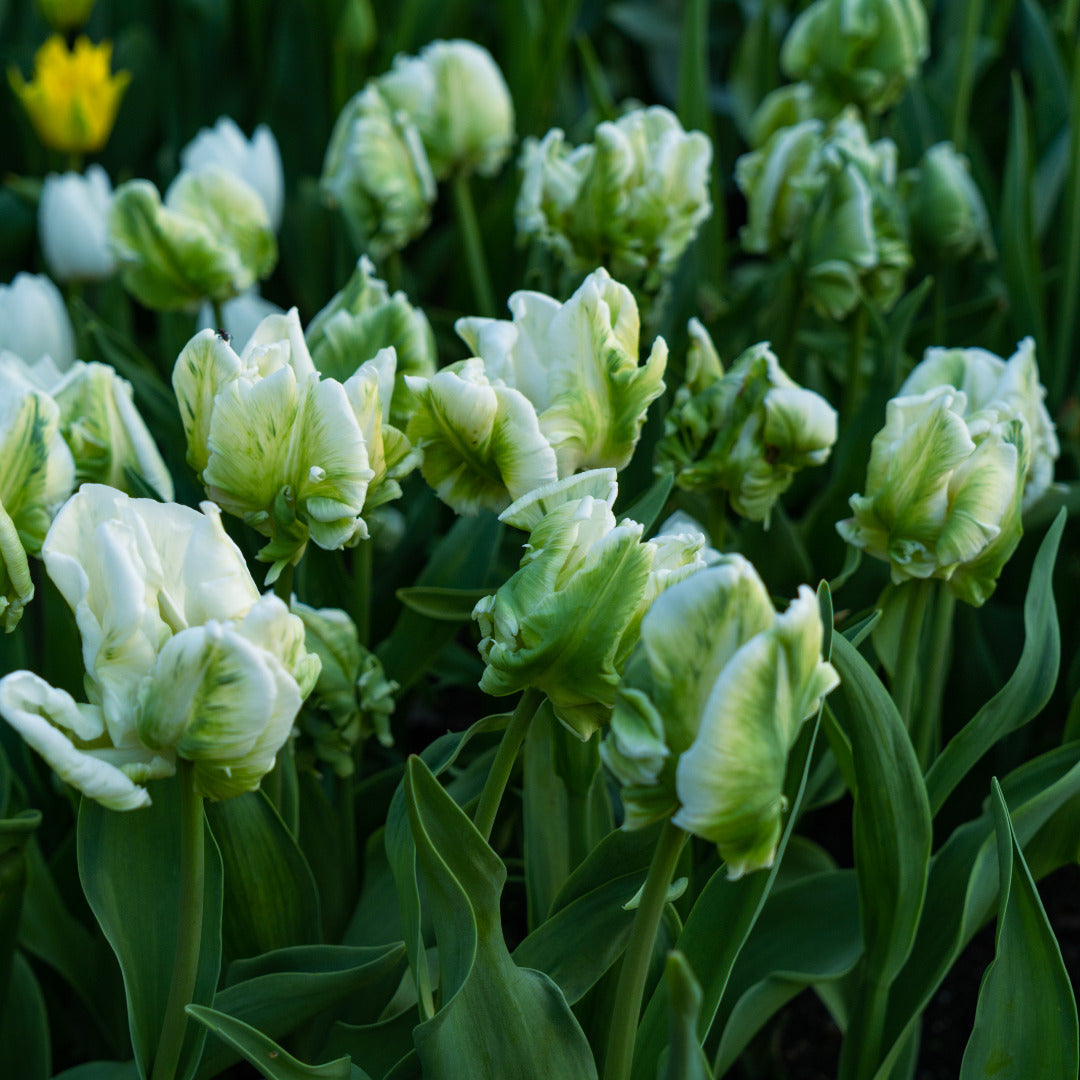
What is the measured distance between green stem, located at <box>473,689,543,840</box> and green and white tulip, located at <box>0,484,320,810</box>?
0.35 ft

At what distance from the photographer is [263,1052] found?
624 millimetres

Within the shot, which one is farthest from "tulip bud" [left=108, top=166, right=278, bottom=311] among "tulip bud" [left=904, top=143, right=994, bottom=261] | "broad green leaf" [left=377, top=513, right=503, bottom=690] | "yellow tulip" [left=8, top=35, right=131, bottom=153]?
"tulip bud" [left=904, top=143, right=994, bottom=261]

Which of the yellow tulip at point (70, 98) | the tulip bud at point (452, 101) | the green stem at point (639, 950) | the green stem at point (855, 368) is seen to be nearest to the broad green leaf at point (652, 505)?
the green stem at point (639, 950)

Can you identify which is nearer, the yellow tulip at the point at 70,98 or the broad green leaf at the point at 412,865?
the broad green leaf at the point at 412,865

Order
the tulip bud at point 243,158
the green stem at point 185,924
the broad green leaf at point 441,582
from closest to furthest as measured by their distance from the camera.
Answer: the green stem at point 185,924, the broad green leaf at point 441,582, the tulip bud at point 243,158

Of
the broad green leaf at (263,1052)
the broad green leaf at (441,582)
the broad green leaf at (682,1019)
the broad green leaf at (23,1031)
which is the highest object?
the broad green leaf at (682,1019)

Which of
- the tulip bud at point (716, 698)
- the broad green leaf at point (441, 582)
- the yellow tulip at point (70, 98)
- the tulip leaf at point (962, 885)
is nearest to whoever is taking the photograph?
the tulip bud at point (716, 698)

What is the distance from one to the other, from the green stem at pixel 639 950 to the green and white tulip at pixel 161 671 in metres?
0.17

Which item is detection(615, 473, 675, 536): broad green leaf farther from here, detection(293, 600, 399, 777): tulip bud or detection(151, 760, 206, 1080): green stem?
detection(151, 760, 206, 1080): green stem

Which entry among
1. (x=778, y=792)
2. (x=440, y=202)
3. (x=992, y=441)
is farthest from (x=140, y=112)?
(x=778, y=792)

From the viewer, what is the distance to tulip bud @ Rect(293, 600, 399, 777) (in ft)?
2.71

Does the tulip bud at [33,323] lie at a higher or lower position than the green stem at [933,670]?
higher

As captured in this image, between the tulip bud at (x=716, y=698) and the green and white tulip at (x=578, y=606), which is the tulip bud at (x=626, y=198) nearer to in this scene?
the green and white tulip at (x=578, y=606)

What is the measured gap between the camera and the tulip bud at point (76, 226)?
1.45 m
